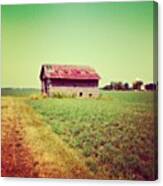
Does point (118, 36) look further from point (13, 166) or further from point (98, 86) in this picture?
point (13, 166)

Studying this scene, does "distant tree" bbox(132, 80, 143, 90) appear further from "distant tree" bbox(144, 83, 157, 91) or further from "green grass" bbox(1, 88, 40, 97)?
"green grass" bbox(1, 88, 40, 97)

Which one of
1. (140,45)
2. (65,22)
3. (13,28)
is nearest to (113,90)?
(140,45)

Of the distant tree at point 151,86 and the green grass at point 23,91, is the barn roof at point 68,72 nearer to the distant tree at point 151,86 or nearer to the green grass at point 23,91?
the green grass at point 23,91

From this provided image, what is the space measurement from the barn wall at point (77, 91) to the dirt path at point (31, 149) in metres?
0.10

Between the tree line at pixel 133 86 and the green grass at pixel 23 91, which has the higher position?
the tree line at pixel 133 86

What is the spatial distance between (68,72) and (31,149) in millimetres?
278

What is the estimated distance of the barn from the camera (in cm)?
171

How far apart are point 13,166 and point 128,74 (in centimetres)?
48

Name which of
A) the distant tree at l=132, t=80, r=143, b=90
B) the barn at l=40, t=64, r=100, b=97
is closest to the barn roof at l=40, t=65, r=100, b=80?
the barn at l=40, t=64, r=100, b=97

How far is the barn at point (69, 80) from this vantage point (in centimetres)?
171

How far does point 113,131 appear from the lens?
1.69 meters

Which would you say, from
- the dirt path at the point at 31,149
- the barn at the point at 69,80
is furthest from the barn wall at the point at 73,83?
the dirt path at the point at 31,149

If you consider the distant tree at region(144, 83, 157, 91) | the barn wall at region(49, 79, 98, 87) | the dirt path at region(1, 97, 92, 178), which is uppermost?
the barn wall at region(49, 79, 98, 87)

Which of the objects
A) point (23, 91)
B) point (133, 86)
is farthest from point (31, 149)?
point (133, 86)
